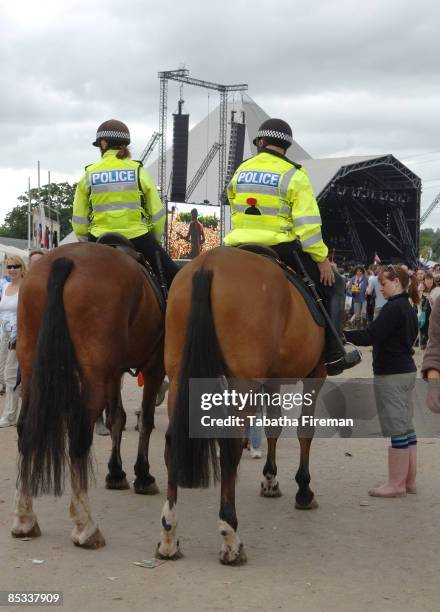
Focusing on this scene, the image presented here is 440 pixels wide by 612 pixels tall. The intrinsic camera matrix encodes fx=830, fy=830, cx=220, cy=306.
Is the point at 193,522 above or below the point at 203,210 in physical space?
below

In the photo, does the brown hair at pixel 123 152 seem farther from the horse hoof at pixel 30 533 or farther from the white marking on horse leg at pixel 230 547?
the white marking on horse leg at pixel 230 547

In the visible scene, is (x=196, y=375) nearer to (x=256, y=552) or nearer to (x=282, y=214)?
(x=256, y=552)

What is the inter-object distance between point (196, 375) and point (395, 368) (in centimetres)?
236

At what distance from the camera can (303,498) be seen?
630cm

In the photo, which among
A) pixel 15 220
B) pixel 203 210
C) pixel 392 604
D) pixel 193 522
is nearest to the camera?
pixel 392 604

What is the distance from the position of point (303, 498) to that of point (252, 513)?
0.42 m

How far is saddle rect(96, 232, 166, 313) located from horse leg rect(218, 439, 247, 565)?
5.61 feet

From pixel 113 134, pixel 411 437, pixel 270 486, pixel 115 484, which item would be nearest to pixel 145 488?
pixel 115 484

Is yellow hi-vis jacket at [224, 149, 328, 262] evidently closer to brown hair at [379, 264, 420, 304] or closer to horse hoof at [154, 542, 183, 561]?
brown hair at [379, 264, 420, 304]

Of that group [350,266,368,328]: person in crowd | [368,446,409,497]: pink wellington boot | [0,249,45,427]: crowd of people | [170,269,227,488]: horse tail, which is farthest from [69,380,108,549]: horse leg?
[350,266,368,328]: person in crowd

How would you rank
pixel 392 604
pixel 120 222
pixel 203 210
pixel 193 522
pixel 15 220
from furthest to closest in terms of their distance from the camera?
pixel 15 220 < pixel 203 210 < pixel 120 222 < pixel 193 522 < pixel 392 604

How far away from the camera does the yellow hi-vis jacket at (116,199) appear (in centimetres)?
660

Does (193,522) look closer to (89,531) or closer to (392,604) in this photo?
(89,531)

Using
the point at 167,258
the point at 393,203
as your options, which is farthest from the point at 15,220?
the point at 167,258
